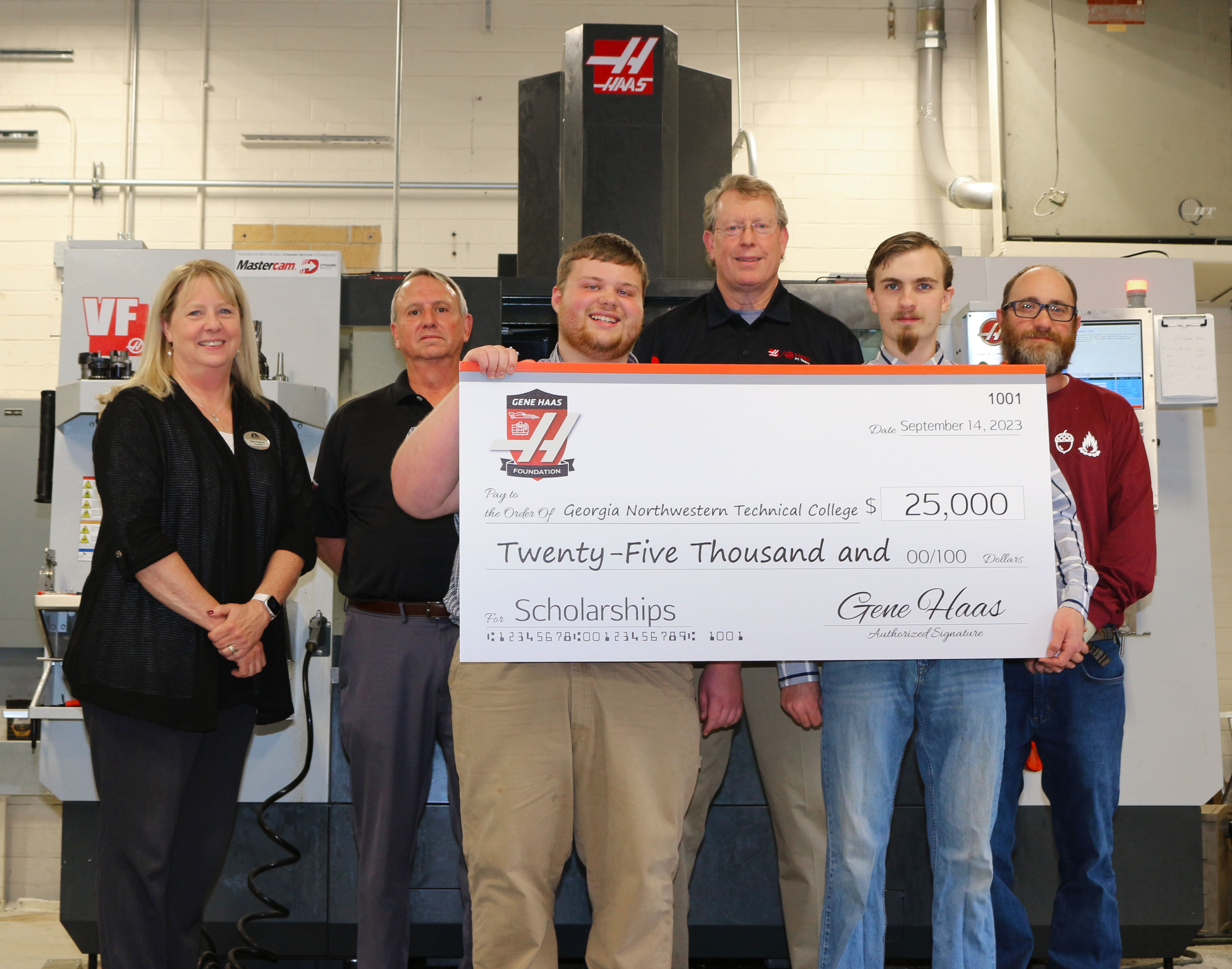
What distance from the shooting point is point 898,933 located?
295 cm

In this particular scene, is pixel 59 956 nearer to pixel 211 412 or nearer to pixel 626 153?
pixel 211 412

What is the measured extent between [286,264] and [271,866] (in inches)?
69.7

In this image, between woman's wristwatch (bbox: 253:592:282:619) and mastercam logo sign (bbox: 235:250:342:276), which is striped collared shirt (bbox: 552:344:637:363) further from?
mastercam logo sign (bbox: 235:250:342:276)

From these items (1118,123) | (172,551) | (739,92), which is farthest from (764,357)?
(1118,123)

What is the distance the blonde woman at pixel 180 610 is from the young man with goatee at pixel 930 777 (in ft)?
4.12

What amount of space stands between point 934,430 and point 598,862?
101 cm

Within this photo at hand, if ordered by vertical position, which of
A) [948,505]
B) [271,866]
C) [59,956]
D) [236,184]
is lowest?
[59,956]

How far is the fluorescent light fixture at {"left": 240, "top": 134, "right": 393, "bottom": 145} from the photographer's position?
5059 millimetres

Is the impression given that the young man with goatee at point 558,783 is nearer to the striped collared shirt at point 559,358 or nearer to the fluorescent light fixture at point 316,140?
the striped collared shirt at point 559,358

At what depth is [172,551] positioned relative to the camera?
6.73ft

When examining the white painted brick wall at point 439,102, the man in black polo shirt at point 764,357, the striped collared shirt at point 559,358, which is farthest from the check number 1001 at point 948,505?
the white painted brick wall at point 439,102

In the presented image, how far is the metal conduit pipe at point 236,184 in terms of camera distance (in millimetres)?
4867

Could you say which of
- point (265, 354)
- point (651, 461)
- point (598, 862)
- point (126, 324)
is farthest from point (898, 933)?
point (126, 324)

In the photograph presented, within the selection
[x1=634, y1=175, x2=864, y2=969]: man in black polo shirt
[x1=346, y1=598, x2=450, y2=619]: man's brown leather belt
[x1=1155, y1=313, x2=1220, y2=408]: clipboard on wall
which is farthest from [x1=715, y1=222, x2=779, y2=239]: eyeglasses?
[x1=1155, y1=313, x2=1220, y2=408]: clipboard on wall
